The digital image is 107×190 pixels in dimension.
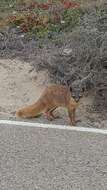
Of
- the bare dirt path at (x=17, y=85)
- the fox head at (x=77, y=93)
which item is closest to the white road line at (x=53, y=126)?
the bare dirt path at (x=17, y=85)

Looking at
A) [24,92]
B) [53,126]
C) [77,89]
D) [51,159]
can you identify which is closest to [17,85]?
[24,92]

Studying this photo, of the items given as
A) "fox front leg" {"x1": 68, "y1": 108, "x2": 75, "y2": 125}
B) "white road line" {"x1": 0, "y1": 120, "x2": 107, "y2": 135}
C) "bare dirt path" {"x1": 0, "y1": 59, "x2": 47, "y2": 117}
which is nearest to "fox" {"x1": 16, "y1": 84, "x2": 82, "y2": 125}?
"fox front leg" {"x1": 68, "y1": 108, "x2": 75, "y2": 125}

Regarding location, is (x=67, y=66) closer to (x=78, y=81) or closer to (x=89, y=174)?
(x=78, y=81)

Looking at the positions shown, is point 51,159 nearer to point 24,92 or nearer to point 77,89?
point 77,89

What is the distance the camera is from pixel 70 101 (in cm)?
706

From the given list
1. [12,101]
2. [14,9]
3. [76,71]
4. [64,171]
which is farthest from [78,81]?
[14,9]

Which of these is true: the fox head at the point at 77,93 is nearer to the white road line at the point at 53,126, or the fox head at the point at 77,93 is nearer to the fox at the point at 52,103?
the fox at the point at 52,103

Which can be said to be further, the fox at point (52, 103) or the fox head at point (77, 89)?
the fox head at point (77, 89)

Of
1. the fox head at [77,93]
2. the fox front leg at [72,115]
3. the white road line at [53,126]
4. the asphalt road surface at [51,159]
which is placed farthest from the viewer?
the fox head at [77,93]

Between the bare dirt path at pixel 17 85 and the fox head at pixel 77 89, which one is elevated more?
the fox head at pixel 77 89

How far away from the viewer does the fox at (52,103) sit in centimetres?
708

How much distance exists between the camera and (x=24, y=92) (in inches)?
312

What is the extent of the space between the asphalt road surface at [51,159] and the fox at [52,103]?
301mm

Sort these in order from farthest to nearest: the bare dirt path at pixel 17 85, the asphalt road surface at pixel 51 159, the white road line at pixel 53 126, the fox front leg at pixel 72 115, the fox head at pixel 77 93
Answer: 1. the bare dirt path at pixel 17 85
2. the fox head at pixel 77 93
3. the fox front leg at pixel 72 115
4. the white road line at pixel 53 126
5. the asphalt road surface at pixel 51 159
